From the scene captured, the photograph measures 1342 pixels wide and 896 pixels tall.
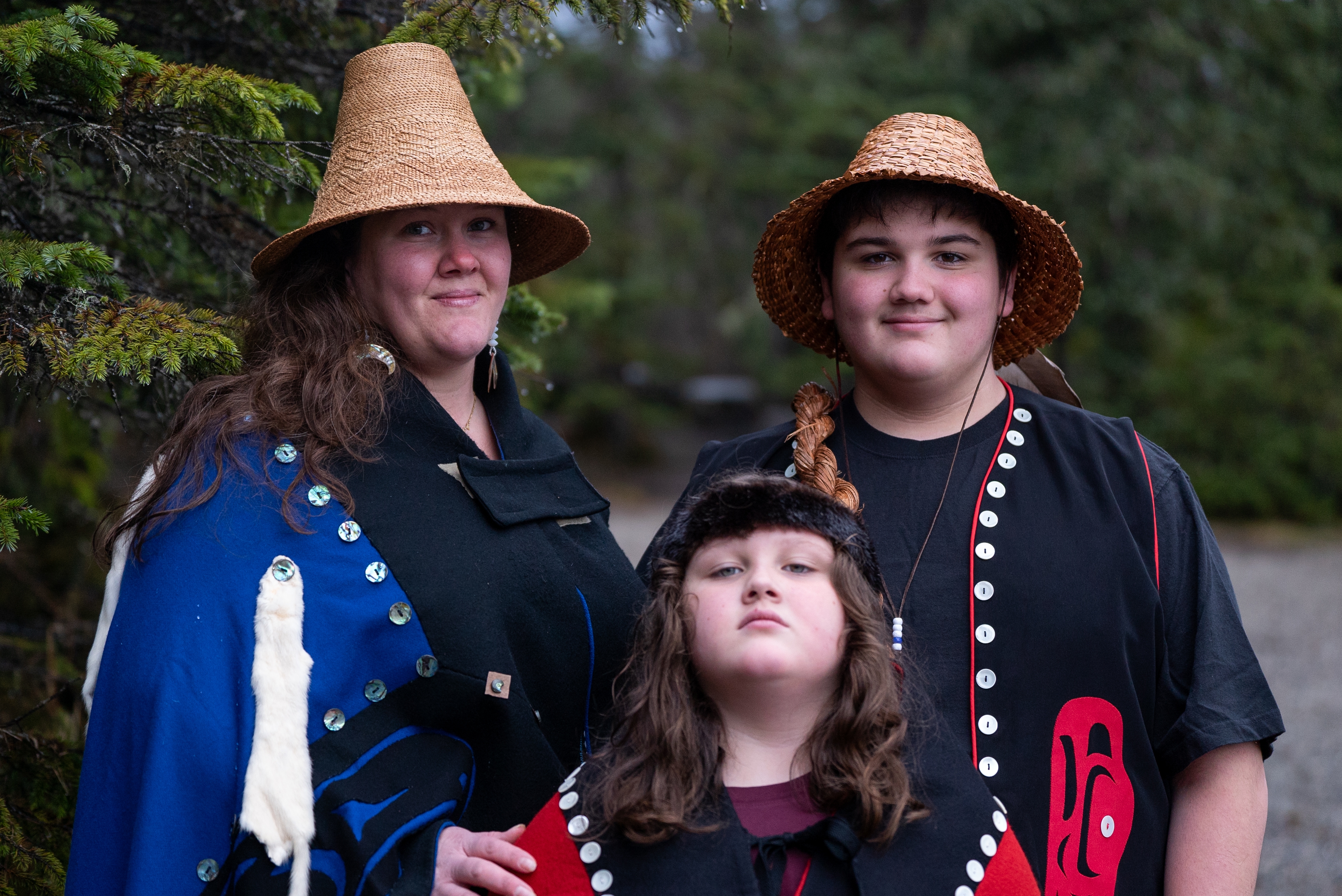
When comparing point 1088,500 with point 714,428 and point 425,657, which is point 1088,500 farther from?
point 714,428

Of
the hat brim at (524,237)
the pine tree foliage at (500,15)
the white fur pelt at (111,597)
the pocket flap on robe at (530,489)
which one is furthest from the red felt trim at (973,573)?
the white fur pelt at (111,597)

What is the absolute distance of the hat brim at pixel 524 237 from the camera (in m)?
2.48

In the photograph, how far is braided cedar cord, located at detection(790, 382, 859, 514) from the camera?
7.92 feet

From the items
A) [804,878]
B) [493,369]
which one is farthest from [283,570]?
[804,878]

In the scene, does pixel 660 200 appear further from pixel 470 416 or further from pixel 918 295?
pixel 918 295

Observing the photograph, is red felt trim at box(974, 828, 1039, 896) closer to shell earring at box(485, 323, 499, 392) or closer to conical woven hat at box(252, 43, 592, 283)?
shell earring at box(485, 323, 499, 392)

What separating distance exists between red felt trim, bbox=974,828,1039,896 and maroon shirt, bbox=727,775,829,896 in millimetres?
296

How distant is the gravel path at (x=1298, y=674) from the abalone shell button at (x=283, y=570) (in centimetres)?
439

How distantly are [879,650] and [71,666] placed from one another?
10.1 ft

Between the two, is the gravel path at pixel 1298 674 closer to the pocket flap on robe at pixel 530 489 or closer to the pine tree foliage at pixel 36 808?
the pocket flap on robe at pixel 530 489

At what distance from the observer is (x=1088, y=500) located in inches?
95.3

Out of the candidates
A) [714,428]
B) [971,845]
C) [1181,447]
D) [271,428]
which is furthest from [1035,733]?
[714,428]

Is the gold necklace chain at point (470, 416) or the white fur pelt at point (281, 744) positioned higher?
the gold necklace chain at point (470, 416)

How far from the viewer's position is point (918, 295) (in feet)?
7.70
